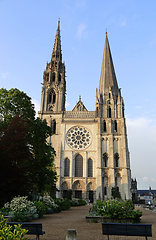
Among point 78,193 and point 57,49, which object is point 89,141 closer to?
point 78,193

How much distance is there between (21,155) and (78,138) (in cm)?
2855

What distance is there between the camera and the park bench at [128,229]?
6.17 metres

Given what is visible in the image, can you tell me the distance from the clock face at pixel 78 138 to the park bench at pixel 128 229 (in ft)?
117

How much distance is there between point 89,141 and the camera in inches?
1681

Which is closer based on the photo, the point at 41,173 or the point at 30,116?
the point at 41,173

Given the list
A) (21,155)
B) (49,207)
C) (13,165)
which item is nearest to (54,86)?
(49,207)

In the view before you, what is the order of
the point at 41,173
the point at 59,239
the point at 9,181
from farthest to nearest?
the point at 41,173, the point at 9,181, the point at 59,239

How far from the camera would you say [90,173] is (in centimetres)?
4056

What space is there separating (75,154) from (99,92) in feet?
52.3

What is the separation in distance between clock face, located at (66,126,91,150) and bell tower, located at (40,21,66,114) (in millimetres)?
5253

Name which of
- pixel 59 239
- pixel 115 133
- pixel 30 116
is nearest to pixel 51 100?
pixel 115 133

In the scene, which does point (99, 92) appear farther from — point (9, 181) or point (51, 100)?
point (9, 181)

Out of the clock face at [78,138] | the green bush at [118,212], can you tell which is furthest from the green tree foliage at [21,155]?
the clock face at [78,138]

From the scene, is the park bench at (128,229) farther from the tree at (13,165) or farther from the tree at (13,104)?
the tree at (13,104)
